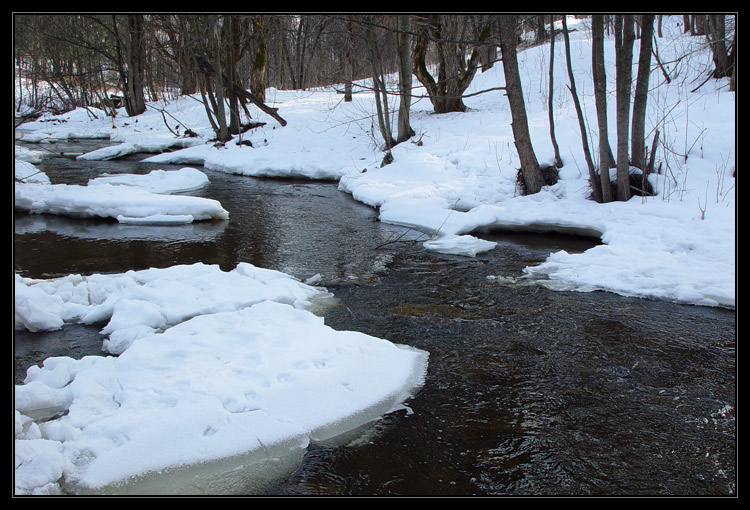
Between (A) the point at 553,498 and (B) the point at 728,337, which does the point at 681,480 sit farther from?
(B) the point at 728,337

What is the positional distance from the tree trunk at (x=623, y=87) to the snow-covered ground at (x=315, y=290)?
2.16ft

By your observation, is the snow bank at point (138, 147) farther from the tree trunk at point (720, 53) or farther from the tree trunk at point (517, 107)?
the tree trunk at point (720, 53)

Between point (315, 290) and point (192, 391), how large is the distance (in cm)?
261

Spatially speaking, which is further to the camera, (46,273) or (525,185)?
(525,185)

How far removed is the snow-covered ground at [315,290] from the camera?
3473 millimetres

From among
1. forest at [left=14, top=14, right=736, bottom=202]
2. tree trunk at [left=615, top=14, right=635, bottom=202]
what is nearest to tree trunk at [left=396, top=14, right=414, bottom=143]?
forest at [left=14, top=14, right=736, bottom=202]

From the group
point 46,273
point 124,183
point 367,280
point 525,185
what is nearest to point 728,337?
point 367,280

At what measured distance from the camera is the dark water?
3.27 metres

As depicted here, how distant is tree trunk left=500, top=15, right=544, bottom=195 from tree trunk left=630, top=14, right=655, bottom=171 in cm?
164

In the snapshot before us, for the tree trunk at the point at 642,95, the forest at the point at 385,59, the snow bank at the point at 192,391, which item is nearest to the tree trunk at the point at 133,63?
the forest at the point at 385,59

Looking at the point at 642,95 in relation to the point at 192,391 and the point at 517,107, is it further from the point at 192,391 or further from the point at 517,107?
the point at 192,391

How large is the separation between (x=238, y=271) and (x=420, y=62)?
12.9m

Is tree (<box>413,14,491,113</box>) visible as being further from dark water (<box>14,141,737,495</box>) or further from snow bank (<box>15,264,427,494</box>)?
snow bank (<box>15,264,427,494</box>)

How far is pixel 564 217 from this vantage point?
29.6 ft
